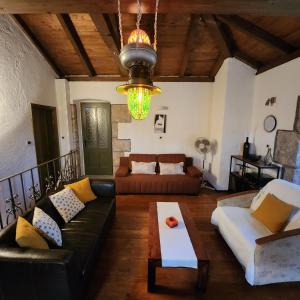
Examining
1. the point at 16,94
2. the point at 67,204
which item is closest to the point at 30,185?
the point at 67,204

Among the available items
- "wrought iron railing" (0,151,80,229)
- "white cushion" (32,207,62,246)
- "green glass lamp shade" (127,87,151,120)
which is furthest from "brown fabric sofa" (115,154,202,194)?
"green glass lamp shade" (127,87,151,120)

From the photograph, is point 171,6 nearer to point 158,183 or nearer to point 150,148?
point 158,183

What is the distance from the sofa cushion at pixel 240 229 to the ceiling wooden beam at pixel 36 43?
4.42 meters

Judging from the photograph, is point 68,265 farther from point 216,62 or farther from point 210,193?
point 216,62

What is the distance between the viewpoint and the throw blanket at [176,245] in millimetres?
1678

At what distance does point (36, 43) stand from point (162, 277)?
4.46m

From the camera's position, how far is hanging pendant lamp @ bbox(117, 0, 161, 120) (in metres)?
1.24

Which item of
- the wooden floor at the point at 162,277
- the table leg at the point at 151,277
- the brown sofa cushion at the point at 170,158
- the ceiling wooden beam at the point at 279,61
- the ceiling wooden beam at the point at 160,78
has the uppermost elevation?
the ceiling wooden beam at the point at 160,78

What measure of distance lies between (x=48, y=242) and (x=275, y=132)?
376 cm

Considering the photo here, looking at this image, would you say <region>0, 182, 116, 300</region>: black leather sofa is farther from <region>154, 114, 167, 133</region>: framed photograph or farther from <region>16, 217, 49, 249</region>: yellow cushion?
<region>154, 114, 167, 133</region>: framed photograph

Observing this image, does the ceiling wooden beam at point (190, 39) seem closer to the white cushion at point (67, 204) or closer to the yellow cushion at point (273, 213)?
the yellow cushion at point (273, 213)

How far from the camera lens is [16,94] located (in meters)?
3.08

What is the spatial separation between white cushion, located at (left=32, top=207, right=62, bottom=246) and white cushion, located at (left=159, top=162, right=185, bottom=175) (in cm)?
274

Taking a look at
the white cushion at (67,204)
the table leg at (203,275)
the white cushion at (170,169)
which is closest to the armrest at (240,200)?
the table leg at (203,275)
